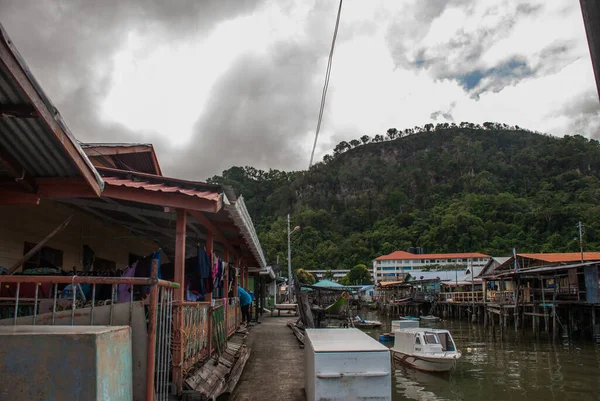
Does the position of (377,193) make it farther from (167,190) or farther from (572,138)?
(167,190)

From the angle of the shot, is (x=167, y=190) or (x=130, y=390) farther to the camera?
(x=167, y=190)

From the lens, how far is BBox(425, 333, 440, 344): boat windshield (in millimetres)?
16672

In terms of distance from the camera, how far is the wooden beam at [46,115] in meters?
3.61

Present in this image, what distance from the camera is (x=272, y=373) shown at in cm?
989

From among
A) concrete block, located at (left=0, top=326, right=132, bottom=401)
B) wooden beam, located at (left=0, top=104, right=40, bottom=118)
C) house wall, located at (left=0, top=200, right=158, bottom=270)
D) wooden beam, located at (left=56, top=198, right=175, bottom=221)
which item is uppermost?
wooden beam, located at (left=0, top=104, right=40, bottom=118)

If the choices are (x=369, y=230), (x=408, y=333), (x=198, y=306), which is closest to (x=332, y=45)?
(x=198, y=306)

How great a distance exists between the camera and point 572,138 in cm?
10100

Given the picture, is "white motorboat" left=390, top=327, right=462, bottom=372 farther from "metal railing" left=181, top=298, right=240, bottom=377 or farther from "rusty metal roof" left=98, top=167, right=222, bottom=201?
"rusty metal roof" left=98, top=167, right=222, bottom=201

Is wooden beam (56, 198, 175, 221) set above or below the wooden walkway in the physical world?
above

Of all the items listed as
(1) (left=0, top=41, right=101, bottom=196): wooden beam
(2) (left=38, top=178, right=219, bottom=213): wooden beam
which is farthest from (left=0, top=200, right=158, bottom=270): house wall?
(1) (left=0, top=41, right=101, bottom=196): wooden beam

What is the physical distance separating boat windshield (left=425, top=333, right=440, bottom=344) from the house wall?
1112 centimetres

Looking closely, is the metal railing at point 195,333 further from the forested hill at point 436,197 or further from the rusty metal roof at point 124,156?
the forested hill at point 436,197

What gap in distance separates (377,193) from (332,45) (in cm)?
11978

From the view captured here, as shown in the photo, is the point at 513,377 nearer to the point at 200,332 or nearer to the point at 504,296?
the point at 200,332
